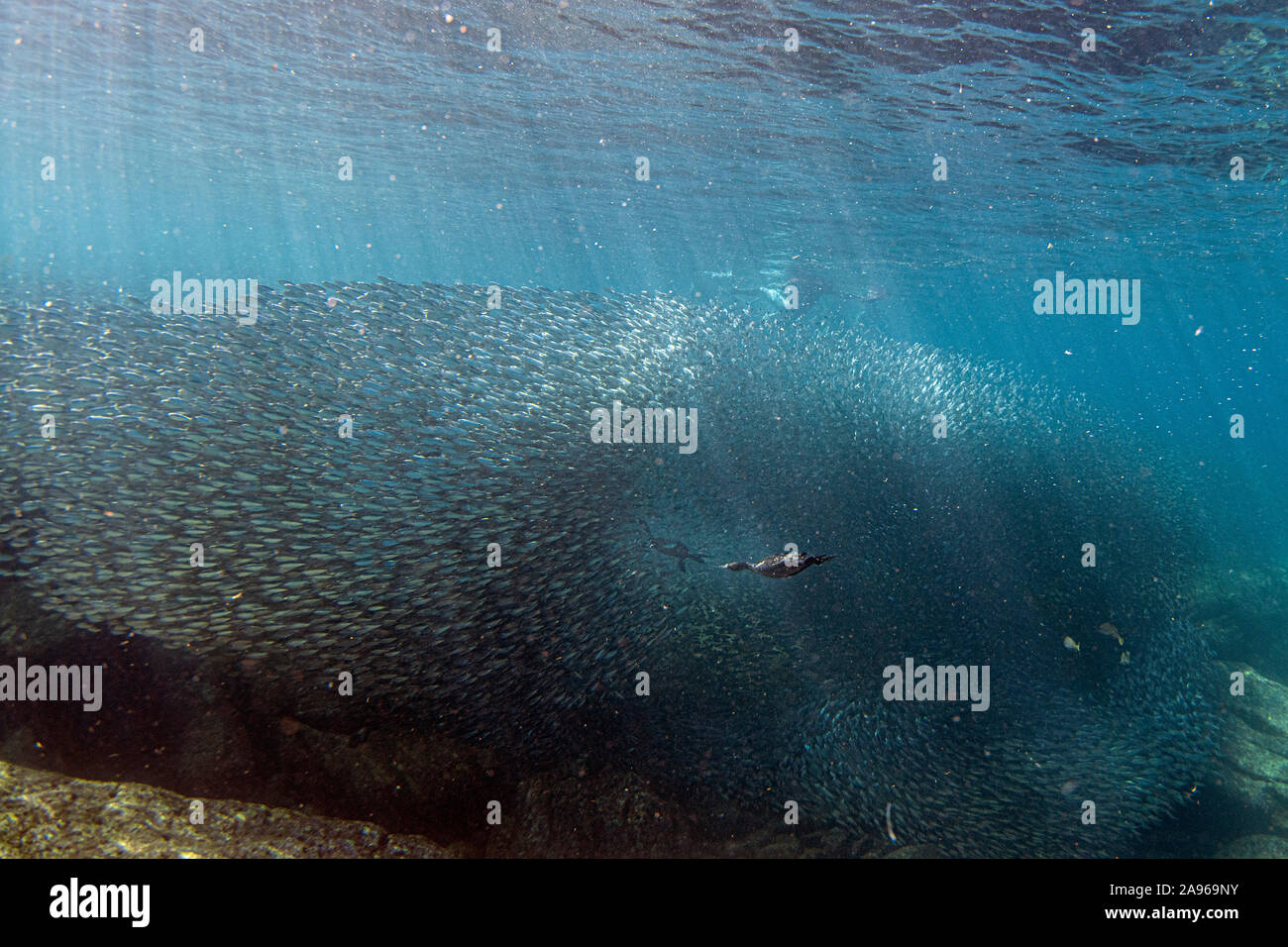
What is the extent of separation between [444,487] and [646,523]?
2.67 meters

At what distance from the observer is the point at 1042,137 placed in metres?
16.2

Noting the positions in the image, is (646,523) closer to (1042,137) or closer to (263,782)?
(263,782)

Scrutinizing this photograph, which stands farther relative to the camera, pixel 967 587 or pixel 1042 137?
pixel 1042 137

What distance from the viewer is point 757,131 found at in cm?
1838

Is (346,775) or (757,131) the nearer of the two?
(346,775)

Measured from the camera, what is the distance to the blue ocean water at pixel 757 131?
12703 millimetres

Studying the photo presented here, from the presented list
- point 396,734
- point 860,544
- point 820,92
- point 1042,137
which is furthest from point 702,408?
point 1042,137

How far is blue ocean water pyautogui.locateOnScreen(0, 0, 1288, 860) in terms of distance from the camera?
12.7 m
